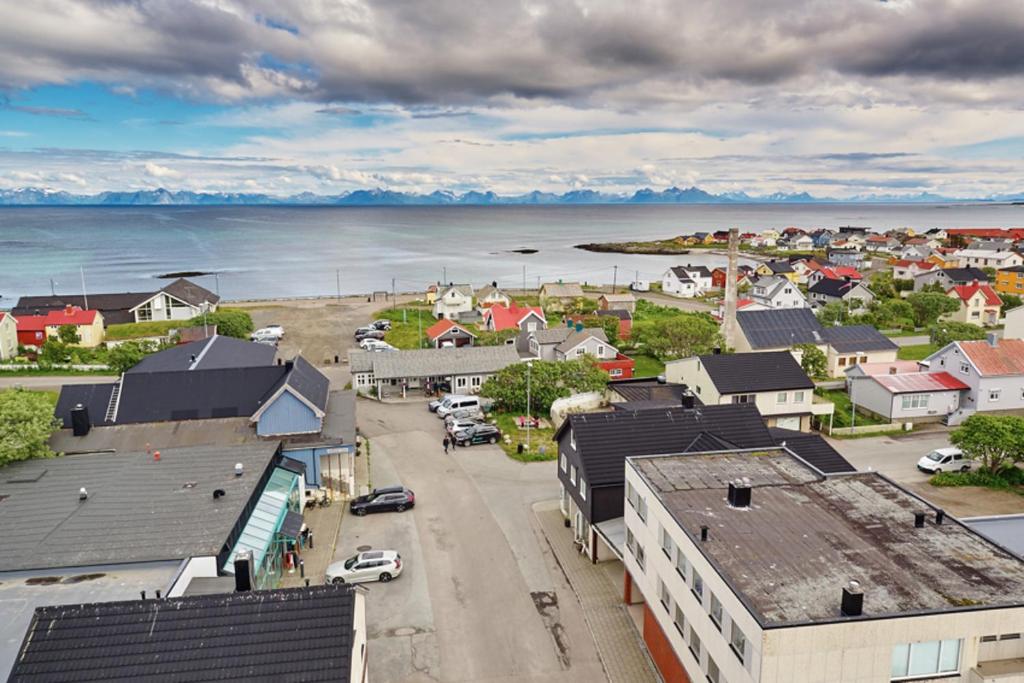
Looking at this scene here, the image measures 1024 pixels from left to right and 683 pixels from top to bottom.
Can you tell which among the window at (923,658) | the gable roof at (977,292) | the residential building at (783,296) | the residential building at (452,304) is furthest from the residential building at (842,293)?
the window at (923,658)

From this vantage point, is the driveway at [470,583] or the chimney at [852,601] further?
the driveway at [470,583]

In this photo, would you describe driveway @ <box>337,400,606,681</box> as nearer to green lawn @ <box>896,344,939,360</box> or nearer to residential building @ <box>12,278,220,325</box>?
green lawn @ <box>896,344,939,360</box>

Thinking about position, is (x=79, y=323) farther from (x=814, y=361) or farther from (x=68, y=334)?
(x=814, y=361)

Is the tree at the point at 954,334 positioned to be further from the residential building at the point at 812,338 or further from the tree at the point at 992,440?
the tree at the point at 992,440

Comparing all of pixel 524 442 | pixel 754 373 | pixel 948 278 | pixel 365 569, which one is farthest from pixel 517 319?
pixel 948 278

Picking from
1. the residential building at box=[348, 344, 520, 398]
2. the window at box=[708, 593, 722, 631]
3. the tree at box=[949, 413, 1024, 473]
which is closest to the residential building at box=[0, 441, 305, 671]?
the window at box=[708, 593, 722, 631]

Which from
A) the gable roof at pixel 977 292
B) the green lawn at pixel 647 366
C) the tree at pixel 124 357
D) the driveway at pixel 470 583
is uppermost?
the gable roof at pixel 977 292
